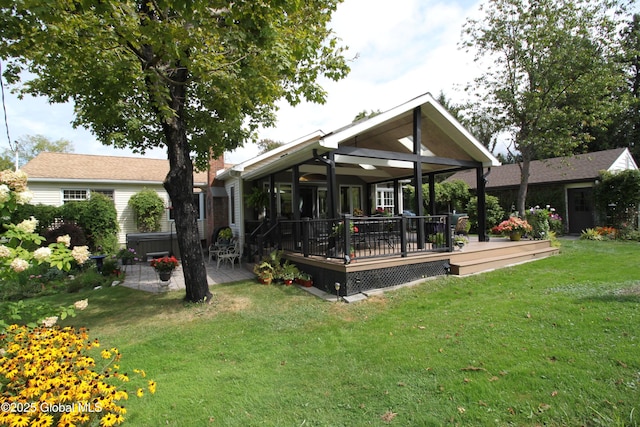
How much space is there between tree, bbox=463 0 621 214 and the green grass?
9386 millimetres

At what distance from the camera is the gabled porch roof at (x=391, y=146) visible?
7.31 meters

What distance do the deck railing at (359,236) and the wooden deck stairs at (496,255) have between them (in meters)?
0.56

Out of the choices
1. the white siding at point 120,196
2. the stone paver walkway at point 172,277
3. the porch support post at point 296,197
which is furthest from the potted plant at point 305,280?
the white siding at point 120,196

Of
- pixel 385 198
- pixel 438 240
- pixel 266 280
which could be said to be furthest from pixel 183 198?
pixel 385 198

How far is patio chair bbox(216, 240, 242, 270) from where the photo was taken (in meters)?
10.8

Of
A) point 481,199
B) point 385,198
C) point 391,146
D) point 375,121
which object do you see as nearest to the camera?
point 375,121

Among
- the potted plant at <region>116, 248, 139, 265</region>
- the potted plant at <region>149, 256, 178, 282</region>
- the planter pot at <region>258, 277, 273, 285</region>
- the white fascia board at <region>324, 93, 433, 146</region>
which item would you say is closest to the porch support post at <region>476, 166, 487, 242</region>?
the white fascia board at <region>324, 93, 433, 146</region>

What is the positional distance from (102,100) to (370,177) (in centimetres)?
976

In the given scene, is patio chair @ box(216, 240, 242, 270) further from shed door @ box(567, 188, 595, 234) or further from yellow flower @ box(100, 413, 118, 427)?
shed door @ box(567, 188, 595, 234)

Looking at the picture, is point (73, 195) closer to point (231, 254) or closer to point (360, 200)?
point (231, 254)

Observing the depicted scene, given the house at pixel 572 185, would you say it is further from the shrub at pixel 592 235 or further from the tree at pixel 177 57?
the tree at pixel 177 57

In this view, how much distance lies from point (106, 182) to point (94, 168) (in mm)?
1780

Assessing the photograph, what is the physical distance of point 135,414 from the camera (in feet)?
9.55

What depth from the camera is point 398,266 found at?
23.2ft
